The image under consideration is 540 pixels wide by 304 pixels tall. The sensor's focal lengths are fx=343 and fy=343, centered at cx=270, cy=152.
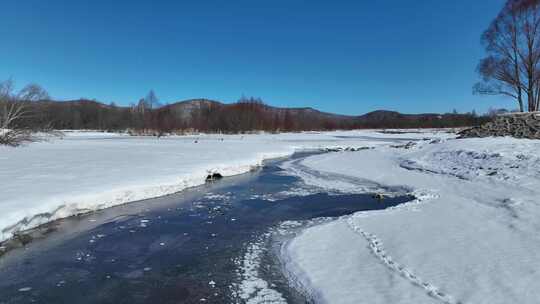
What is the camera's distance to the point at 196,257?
5.18m

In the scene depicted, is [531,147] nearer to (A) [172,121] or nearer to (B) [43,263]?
(B) [43,263]

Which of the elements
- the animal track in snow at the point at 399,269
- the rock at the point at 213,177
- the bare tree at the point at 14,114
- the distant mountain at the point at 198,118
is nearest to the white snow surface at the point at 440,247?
the animal track in snow at the point at 399,269

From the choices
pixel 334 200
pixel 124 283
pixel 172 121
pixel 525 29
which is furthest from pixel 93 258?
pixel 172 121

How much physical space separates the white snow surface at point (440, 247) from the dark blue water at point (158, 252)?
0.64 metres

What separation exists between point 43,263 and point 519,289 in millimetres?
6020

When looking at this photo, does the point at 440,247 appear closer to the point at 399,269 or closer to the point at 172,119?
the point at 399,269

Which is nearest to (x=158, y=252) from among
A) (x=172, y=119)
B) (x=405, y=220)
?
(x=405, y=220)

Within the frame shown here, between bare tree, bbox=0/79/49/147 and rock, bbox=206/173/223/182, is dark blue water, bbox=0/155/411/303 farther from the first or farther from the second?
bare tree, bbox=0/79/49/147

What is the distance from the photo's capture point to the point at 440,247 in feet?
16.3

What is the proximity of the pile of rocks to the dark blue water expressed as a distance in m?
10.4

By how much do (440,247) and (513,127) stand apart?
1497 cm

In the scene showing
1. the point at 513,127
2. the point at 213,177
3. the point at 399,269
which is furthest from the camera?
the point at 513,127

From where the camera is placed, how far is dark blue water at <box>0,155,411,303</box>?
13.3 feet

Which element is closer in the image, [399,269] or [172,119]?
[399,269]
